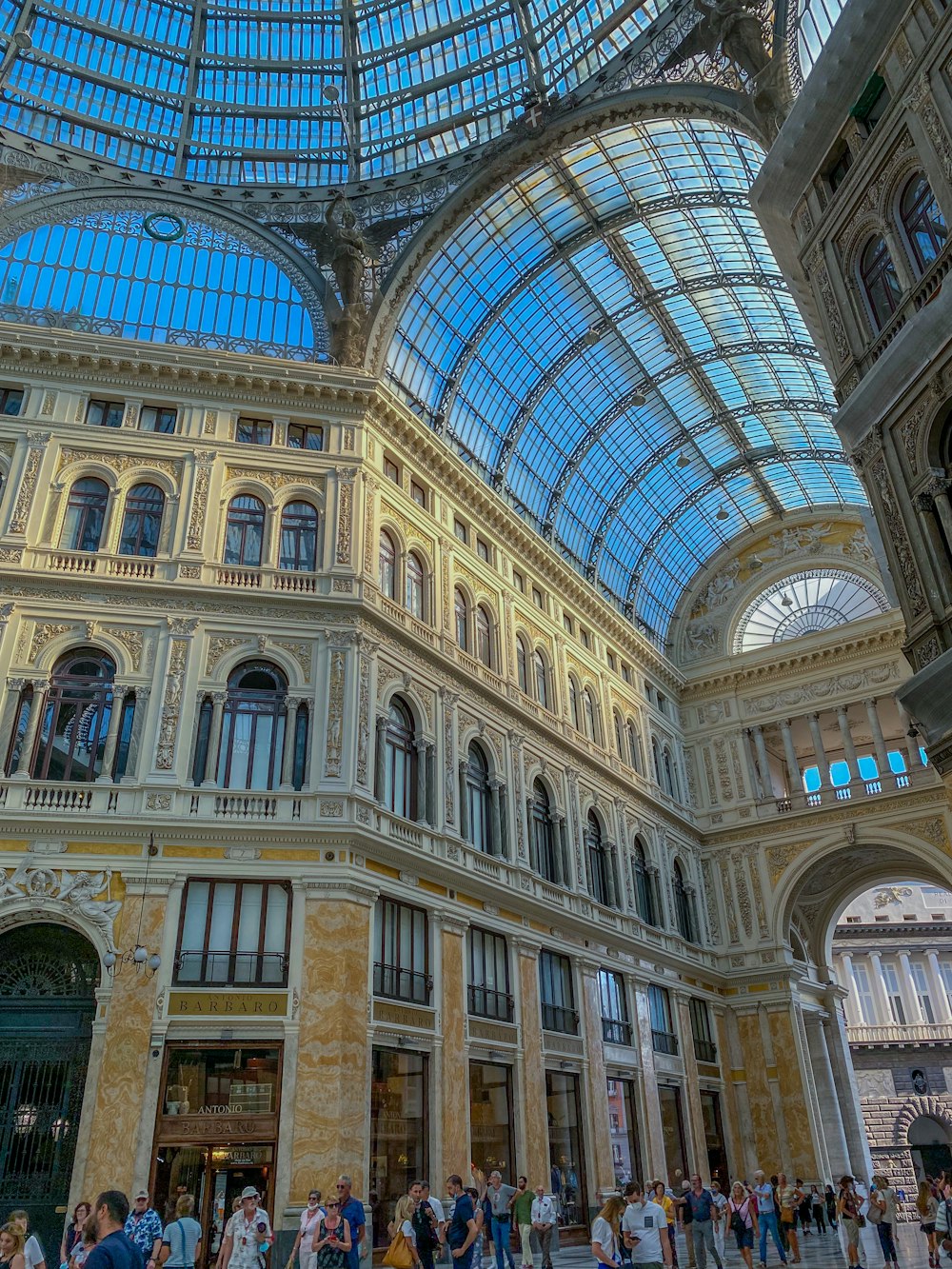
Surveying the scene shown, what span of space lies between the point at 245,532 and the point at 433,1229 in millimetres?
17361

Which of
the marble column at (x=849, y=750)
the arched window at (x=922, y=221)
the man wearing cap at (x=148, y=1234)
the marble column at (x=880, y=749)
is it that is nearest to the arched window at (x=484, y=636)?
the arched window at (x=922, y=221)

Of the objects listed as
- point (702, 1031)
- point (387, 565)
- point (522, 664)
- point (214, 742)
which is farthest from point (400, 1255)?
point (702, 1031)

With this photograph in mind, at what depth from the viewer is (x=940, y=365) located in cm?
1622

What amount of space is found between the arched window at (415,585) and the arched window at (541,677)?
21.4 ft

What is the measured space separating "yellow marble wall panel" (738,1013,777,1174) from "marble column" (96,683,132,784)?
1110 inches

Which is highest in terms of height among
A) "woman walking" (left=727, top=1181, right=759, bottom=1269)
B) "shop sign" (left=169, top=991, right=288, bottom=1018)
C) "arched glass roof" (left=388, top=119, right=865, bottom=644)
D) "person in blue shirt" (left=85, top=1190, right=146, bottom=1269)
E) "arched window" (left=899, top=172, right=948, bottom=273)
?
"arched glass roof" (left=388, top=119, right=865, bottom=644)

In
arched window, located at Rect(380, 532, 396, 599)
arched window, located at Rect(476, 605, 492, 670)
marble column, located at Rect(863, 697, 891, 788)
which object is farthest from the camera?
marble column, located at Rect(863, 697, 891, 788)

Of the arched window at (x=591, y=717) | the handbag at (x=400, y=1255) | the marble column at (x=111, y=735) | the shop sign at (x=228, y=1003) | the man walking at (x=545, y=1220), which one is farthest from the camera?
the arched window at (x=591, y=717)

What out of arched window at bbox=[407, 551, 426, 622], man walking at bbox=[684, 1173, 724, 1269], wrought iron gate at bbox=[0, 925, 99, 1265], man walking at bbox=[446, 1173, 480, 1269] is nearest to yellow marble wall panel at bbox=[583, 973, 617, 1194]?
man walking at bbox=[684, 1173, 724, 1269]

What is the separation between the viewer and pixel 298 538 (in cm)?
2677

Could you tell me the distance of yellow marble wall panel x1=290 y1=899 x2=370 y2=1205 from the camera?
1969cm

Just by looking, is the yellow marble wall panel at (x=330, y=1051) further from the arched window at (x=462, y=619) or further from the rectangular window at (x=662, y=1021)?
the rectangular window at (x=662, y=1021)

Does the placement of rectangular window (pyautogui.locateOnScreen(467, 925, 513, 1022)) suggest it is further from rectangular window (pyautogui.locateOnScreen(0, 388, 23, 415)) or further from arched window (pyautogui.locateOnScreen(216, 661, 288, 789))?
rectangular window (pyautogui.locateOnScreen(0, 388, 23, 415))

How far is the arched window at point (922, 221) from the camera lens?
1673cm
